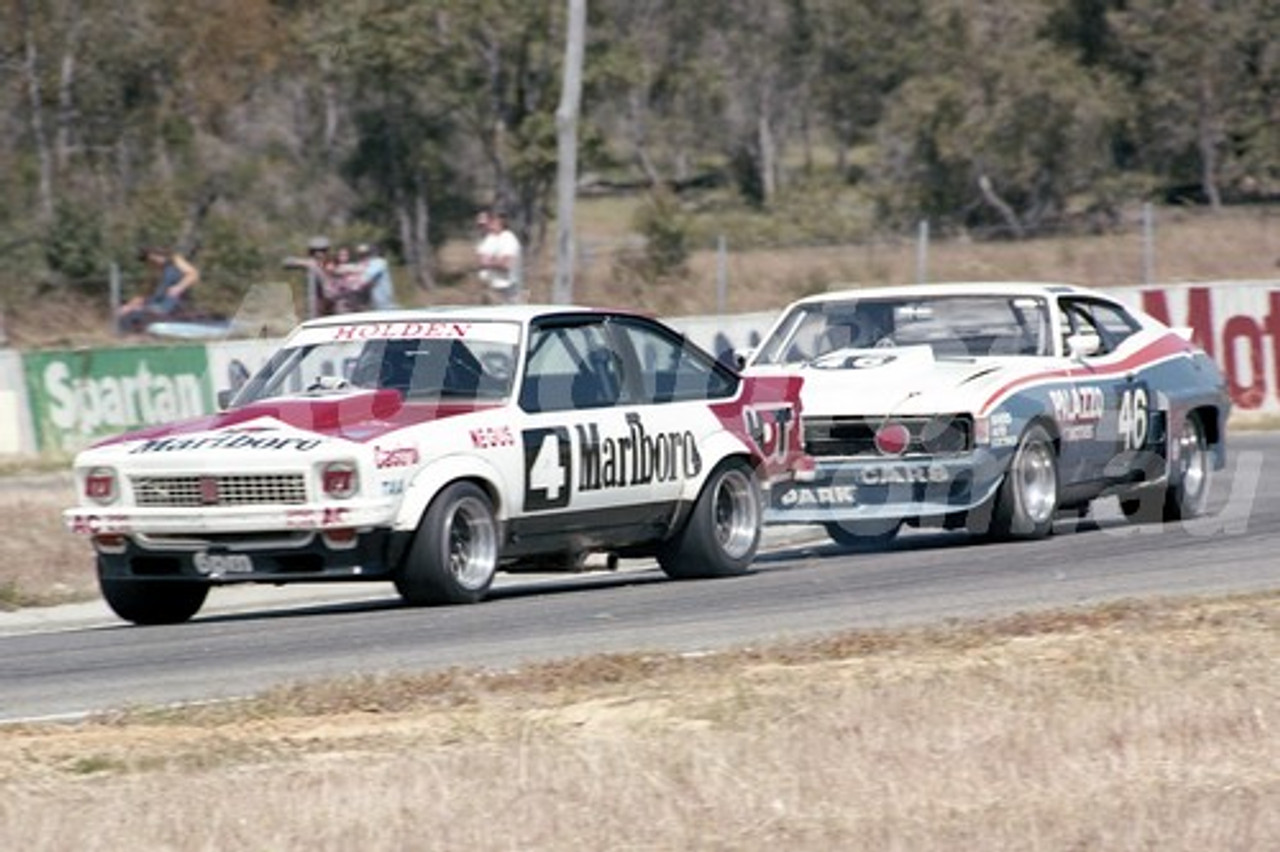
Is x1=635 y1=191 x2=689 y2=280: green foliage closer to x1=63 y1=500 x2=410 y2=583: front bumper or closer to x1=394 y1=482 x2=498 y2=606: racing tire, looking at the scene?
x1=394 y1=482 x2=498 y2=606: racing tire

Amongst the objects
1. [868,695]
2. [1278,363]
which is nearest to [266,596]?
[868,695]

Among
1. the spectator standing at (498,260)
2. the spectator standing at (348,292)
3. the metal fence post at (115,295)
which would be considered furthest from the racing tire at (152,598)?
the metal fence post at (115,295)

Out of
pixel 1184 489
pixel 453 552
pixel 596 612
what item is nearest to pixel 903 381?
pixel 1184 489

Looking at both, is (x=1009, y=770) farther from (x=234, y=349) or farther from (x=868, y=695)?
(x=234, y=349)

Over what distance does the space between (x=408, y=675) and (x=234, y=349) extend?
1403cm

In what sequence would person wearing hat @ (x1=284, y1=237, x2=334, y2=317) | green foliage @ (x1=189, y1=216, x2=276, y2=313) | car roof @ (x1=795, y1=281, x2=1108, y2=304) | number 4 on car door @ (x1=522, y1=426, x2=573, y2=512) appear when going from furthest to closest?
green foliage @ (x1=189, y1=216, x2=276, y2=313) → person wearing hat @ (x1=284, y1=237, x2=334, y2=317) → car roof @ (x1=795, y1=281, x2=1108, y2=304) → number 4 on car door @ (x1=522, y1=426, x2=573, y2=512)

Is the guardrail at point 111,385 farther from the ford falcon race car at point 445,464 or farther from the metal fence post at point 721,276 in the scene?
the ford falcon race car at point 445,464

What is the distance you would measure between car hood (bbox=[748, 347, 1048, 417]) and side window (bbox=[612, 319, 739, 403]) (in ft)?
3.18

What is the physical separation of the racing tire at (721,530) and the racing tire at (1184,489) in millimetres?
3668

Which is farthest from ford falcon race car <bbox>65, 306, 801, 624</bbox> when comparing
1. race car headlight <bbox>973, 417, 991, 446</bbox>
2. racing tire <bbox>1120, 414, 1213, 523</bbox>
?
racing tire <bbox>1120, 414, 1213, 523</bbox>

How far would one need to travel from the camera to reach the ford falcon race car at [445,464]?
12297mm

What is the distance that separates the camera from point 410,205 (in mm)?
47844

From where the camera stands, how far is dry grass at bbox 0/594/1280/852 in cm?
714

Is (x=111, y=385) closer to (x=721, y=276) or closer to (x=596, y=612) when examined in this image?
(x=721, y=276)
